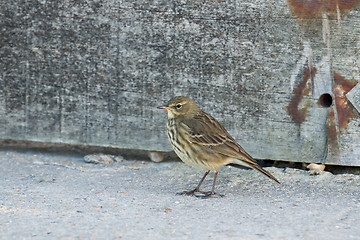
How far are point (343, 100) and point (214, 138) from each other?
1.17 metres

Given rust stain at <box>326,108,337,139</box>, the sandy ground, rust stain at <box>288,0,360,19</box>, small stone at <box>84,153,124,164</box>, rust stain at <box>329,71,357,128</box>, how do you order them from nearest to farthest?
the sandy ground < rust stain at <box>288,0,360,19</box> < rust stain at <box>329,71,357,128</box> < rust stain at <box>326,108,337,139</box> < small stone at <box>84,153,124,164</box>

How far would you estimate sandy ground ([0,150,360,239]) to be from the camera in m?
4.03

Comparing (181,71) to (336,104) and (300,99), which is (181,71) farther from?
(336,104)

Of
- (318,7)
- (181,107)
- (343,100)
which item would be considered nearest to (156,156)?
(181,107)

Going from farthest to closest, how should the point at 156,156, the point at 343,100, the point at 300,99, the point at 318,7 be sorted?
the point at 156,156 → the point at 300,99 → the point at 343,100 → the point at 318,7

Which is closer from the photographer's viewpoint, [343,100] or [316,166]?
[343,100]

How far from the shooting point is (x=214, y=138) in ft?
17.5

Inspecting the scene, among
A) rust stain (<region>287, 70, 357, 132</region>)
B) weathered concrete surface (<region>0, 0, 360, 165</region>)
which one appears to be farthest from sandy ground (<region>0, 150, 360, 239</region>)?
rust stain (<region>287, 70, 357, 132</region>)

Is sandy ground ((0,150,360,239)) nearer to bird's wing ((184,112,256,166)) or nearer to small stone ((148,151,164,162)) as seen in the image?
small stone ((148,151,164,162))

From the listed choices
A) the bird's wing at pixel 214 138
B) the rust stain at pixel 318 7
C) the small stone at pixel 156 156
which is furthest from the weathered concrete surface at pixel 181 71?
the bird's wing at pixel 214 138

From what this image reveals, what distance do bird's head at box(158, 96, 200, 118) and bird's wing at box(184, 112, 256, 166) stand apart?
0.28 feet

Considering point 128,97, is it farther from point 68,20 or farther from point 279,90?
point 279,90

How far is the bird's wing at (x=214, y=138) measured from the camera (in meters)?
5.27

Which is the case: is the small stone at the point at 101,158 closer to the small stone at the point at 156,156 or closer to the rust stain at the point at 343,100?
the small stone at the point at 156,156
